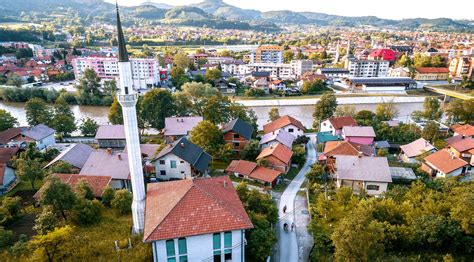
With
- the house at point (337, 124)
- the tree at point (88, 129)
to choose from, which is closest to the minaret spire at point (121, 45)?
the tree at point (88, 129)

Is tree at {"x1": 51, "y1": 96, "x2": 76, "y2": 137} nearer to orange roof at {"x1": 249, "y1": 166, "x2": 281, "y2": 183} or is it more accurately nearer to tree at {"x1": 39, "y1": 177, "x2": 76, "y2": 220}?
tree at {"x1": 39, "y1": 177, "x2": 76, "y2": 220}

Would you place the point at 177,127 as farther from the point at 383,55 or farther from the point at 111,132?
the point at 383,55

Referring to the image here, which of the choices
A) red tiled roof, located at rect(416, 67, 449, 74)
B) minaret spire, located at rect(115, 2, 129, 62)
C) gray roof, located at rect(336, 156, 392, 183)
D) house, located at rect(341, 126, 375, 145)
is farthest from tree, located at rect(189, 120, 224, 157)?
red tiled roof, located at rect(416, 67, 449, 74)

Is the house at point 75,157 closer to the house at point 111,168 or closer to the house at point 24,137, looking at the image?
the house at point 111,168

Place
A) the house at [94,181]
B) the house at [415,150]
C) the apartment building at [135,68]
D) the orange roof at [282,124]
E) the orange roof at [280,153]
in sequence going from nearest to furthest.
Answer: the house at [94,181] → the orange roof at [280,153] → the house at [415,150] → the orange roof at [282,124] → the apartment building at [135,68]

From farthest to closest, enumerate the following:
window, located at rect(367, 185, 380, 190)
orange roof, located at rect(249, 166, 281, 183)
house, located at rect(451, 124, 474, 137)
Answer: house, located at rect(451, 124, 474, 137) → orange roof, located at rect(249, 166, 281, 183) → window, located at rect(367, 185, 380, 190)

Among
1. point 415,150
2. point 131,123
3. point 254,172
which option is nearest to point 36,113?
point 131,123
